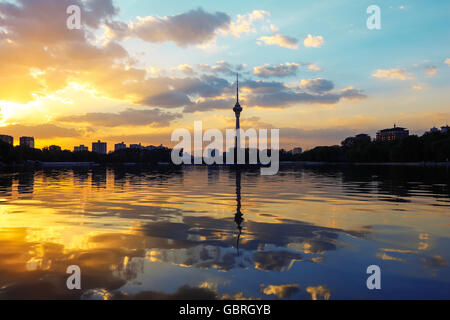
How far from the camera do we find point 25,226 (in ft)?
46.3

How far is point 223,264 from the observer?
895 cm

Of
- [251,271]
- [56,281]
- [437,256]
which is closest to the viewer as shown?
[56,281]

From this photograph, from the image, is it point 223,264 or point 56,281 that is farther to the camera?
point 223,264

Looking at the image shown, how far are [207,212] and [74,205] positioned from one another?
30.2ft

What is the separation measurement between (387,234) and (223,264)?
7345 millimetres
